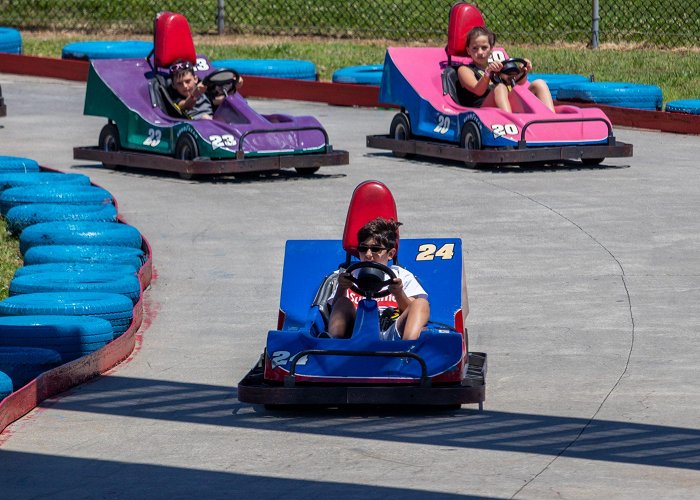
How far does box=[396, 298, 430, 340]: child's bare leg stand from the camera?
20.1 ft

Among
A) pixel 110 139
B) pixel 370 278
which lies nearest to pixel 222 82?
pixel 110 139

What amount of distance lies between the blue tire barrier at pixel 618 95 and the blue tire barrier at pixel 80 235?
22.2 ft

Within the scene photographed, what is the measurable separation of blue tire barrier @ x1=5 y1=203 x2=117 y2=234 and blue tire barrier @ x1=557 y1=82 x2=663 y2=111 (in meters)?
6.20

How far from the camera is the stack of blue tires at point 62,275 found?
6.64 metres

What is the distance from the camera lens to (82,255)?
27.2ft

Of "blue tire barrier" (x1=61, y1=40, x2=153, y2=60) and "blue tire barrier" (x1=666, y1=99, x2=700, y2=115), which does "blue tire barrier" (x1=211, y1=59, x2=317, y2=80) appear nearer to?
"blue tire barrier" (x1=61, y1=40, x2=153, y2=60)

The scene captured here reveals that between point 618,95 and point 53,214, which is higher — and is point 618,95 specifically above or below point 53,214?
above

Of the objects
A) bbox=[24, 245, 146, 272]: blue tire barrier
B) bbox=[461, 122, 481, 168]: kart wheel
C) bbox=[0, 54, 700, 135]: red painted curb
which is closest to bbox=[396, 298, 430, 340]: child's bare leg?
bbox=[24, 245, 146, 272]: blue tire barrier

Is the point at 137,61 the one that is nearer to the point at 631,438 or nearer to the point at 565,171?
the point at 565,171

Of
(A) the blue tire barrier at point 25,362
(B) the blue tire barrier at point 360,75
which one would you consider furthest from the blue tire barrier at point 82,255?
(B) the blue tire barrier at point 360,75

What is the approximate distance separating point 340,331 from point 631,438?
132cm

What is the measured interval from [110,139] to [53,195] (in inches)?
101

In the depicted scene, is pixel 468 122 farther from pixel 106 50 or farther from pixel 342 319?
pixel 106 50

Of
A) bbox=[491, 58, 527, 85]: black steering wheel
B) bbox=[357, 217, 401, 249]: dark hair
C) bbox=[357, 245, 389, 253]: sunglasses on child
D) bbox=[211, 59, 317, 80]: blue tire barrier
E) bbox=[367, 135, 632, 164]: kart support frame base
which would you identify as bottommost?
bbox=[367, 135, 632, 164]: kart support frame base
